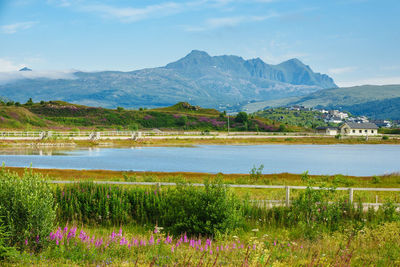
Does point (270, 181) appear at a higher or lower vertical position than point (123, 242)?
lower

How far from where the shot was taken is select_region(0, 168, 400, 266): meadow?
9982 millimetres

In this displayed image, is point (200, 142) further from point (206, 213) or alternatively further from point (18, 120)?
point (206, 213)

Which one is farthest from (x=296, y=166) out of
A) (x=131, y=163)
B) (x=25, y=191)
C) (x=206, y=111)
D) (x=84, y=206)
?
(x=206, y=111)

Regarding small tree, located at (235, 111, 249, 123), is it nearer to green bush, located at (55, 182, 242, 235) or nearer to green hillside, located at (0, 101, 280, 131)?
green hillside, located at (0, 101, 280, 131)

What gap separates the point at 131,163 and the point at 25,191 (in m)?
41.5

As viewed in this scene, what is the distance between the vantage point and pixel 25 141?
232ft

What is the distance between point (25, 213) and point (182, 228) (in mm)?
5160

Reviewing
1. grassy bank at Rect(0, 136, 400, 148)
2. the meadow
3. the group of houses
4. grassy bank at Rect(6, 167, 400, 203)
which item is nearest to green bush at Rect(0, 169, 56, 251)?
the meadow

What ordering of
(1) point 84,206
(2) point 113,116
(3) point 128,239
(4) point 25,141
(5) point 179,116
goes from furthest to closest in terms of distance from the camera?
(5) point 179,116, (2) point 113,116, (4) point 25,141, (1) point 84,206, (3) point 128,239

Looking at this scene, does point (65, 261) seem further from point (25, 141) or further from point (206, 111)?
point (206, 111)

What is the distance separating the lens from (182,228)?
1380 centimetres

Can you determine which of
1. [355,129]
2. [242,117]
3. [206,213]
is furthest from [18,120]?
[355,129]

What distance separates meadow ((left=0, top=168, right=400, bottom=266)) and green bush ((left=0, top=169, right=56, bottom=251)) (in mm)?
25

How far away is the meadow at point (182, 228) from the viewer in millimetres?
9982
